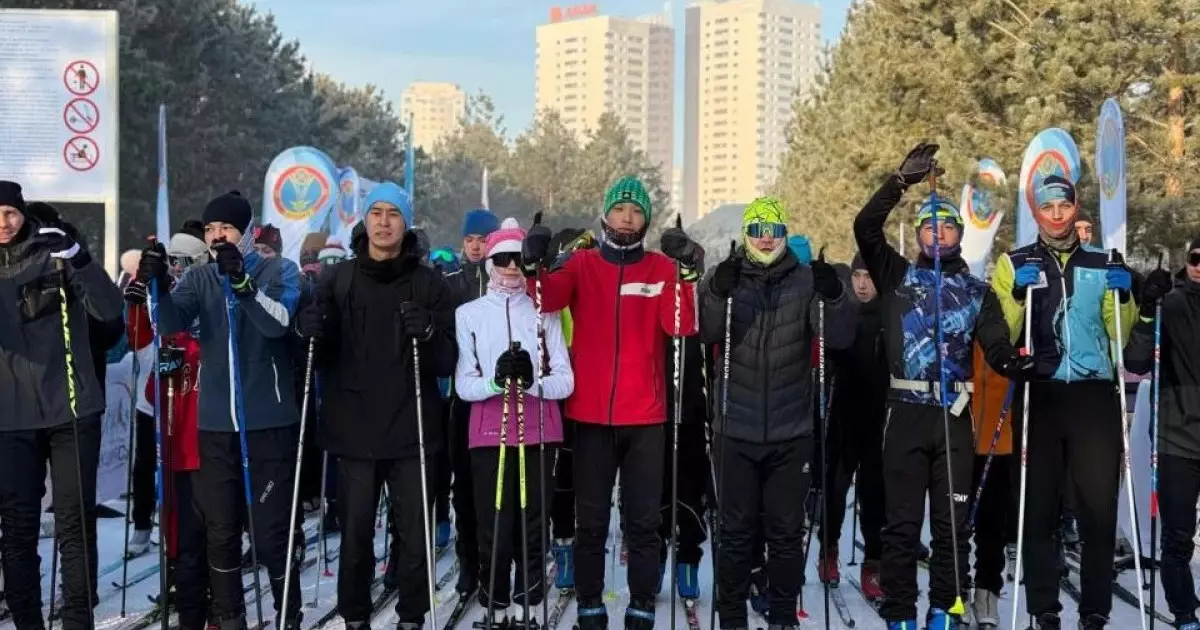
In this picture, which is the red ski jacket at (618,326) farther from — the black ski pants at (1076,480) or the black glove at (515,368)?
the black ski pants at (1076,480)

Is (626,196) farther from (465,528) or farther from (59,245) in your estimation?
(59,245)

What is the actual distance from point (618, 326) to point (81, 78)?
812cm

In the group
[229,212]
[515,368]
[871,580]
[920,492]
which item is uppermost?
[229,212]

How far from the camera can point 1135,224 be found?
16547 mm

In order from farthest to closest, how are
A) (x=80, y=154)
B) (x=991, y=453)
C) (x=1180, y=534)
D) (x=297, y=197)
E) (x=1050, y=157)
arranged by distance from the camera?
(x=297, y=197) → (x=80, y=154) → (x=1050, y=157) → (x=991, y=453) → (x=1180, y=534)

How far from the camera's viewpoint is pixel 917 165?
5480 millimetres

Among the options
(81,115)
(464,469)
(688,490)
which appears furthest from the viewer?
(81,115)

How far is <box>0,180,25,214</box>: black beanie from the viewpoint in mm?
5488

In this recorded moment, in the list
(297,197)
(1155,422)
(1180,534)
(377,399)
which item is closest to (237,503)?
(377,399)

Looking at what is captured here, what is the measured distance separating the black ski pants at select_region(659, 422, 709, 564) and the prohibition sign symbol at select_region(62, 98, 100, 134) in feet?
24.3

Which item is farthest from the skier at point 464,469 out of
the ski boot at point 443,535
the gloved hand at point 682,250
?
the gloved hand at point 682,250

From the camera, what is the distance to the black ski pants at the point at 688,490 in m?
6.85

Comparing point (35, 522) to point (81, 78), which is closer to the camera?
point (35, 522)

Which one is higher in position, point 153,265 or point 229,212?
point 229,212
